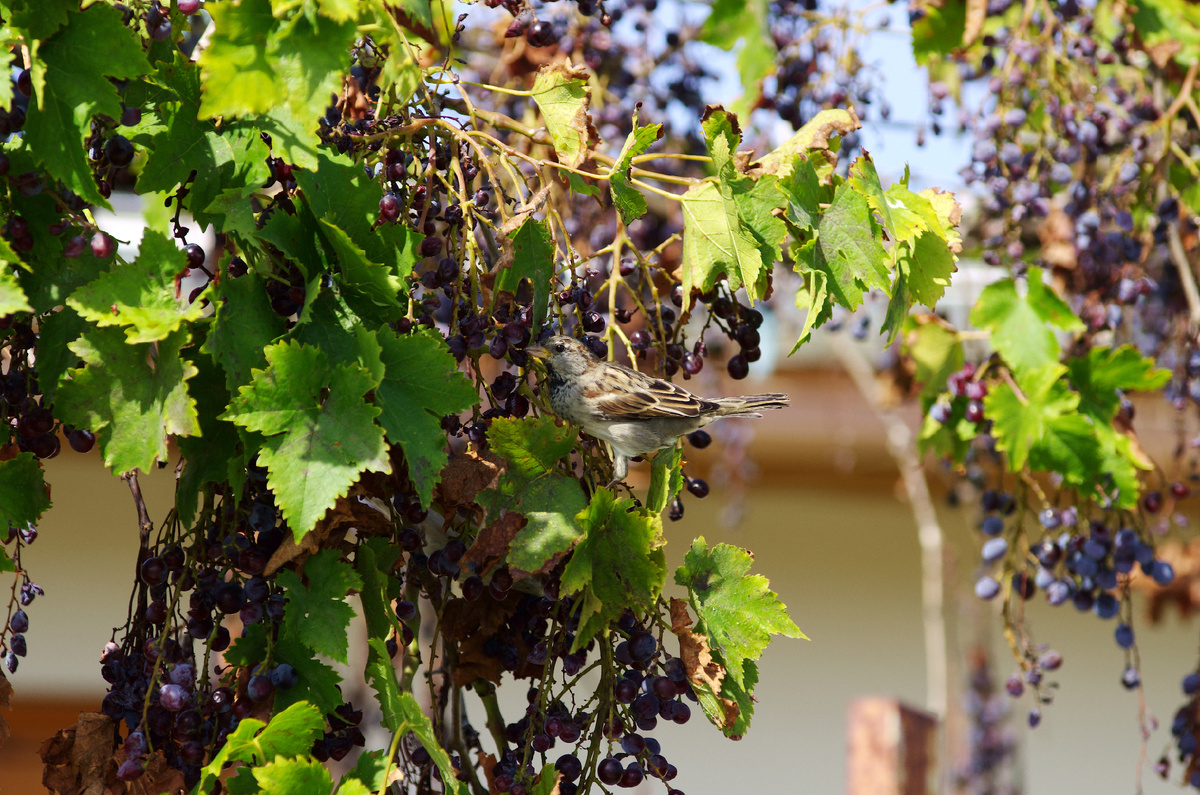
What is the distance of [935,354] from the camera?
8.90ft

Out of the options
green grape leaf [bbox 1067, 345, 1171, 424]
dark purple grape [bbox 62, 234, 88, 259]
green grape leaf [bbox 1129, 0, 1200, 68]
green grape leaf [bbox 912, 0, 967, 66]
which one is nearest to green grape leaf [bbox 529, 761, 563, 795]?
dark purple grape [bbox 62, 234, 88, 259]

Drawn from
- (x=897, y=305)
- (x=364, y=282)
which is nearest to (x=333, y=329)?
(x=364, y=282)

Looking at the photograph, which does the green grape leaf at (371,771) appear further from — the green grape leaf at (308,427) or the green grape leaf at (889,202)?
the green grape leaf at (889,202)

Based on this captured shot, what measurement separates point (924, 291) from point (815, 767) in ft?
18.1

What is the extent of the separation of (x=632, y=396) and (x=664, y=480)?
0.43 metres

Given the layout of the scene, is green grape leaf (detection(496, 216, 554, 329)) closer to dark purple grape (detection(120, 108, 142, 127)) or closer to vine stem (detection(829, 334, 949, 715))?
dark purple grape (detection(120, 108, 142, 127))

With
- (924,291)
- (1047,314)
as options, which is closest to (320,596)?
(924,291)

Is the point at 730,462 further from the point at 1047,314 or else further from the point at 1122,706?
the point at 1122,706

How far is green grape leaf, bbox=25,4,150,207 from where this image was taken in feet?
3.94

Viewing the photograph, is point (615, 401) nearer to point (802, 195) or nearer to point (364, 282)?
point (802, 195)

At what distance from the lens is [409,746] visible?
4.88 ft

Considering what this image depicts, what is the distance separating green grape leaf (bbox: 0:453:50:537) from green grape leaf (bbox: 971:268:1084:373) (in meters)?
1.96

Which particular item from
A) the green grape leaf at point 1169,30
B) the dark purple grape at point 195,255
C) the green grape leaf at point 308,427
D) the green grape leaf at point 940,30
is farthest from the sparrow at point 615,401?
the green grape leaf at point 1169,30

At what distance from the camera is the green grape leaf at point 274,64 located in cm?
119
